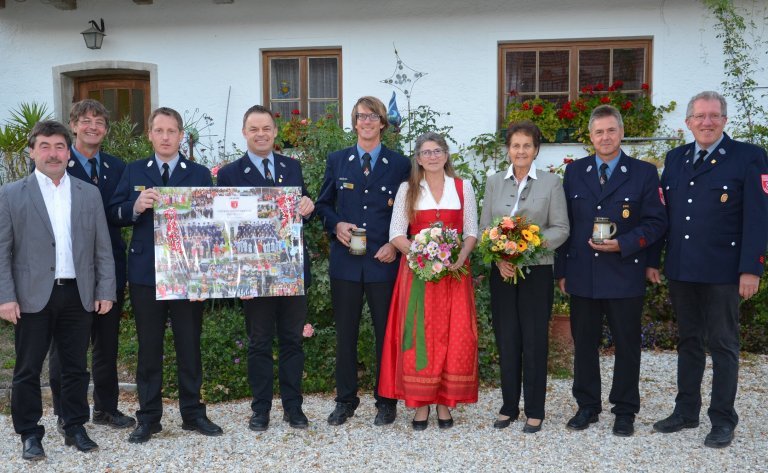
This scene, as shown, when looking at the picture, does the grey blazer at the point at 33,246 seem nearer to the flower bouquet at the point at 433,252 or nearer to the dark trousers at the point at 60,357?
the dark trousers at the point at 60,357

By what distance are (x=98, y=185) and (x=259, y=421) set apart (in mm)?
1943

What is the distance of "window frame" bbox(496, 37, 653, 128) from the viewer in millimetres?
9445

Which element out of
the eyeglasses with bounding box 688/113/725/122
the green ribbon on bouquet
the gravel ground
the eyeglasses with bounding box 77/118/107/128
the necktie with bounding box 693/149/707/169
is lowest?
the gravel ground

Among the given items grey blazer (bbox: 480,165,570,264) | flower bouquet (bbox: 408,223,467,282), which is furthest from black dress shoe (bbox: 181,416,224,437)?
grey blazer (bbox: 480,165,570,264)

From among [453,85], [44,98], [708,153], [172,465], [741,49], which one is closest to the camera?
[172,465]

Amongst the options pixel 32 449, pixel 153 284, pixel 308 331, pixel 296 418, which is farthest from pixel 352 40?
pixel 32 449

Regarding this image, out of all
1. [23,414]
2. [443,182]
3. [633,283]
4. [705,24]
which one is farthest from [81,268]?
[705,24]

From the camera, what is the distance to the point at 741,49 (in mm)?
9016

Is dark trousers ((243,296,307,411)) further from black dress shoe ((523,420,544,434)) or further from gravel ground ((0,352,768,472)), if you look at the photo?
black dress shoe ((523,420,544,434))

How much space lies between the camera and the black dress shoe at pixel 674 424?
4.80 meters

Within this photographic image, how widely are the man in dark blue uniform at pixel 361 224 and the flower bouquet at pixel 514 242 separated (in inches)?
26.8

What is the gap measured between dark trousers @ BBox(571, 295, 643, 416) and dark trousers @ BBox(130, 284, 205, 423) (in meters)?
2.56

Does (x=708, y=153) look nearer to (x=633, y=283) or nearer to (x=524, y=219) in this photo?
(x=633, y=283)

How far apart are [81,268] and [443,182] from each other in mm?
2377
